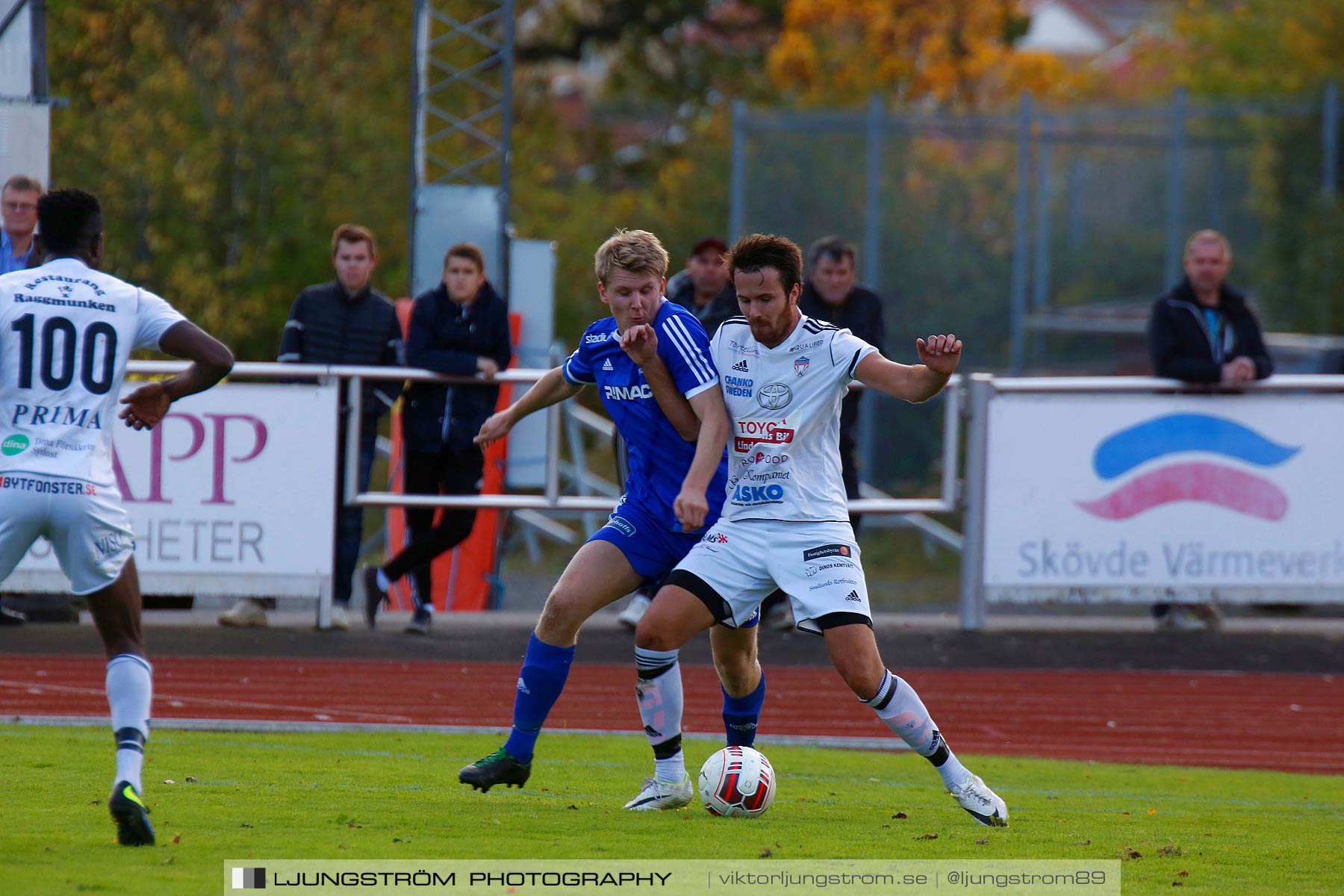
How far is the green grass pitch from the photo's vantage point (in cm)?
525

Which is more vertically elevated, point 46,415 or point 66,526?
point 46,415

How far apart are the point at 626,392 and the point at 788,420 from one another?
0.67 m

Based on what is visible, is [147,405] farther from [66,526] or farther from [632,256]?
[632,256]

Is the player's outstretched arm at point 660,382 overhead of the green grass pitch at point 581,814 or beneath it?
overhead

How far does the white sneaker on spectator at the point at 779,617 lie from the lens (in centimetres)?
1162

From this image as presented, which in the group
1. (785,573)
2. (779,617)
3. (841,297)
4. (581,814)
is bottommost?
(779,617)

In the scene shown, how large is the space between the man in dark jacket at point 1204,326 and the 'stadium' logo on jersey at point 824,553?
6.00m

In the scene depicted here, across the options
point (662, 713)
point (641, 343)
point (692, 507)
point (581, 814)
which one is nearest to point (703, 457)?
point (692, 507)

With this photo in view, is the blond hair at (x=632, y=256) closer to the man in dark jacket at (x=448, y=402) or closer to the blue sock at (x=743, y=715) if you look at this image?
the blue sock at (x=743, y=715)

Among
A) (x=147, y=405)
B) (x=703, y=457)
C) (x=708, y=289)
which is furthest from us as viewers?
(x=708, y=289)

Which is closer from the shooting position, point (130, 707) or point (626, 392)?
point (130, 707)

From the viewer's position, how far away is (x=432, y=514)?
11.3 meters

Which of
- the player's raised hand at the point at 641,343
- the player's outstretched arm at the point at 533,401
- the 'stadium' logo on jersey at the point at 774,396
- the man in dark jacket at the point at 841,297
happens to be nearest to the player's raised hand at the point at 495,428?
the player's outstretched arm at the point at 533,401

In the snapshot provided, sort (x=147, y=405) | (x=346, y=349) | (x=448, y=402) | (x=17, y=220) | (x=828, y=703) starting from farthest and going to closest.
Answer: (x=346, y=349) → (x=448, y=402) → (x=17, y=220) → (x=828, y=703) → (x=147, y=405)
